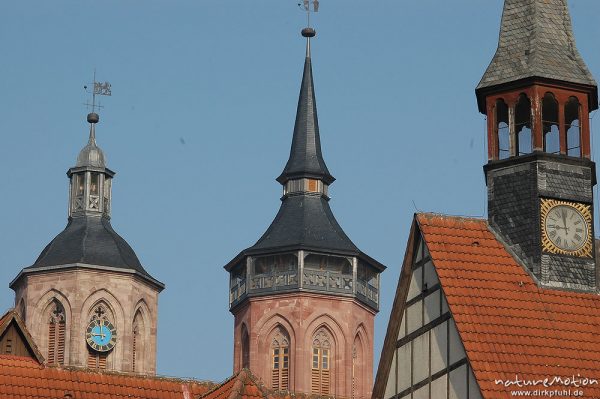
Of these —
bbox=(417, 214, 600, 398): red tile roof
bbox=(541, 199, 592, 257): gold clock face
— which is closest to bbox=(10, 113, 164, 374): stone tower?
bbox=(541, 199, 592, 257): gold clock face

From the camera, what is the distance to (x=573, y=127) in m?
47.8

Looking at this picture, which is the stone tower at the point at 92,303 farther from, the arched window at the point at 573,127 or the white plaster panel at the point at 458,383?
the white plaster panel at the point at 458,383

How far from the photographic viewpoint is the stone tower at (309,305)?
9850cm

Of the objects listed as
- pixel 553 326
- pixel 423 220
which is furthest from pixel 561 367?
pixel 423 220

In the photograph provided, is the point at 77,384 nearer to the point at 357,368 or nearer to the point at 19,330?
the point at 19,330

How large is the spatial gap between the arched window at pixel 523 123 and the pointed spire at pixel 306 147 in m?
54.5

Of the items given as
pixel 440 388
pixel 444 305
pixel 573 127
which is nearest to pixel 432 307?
pixel 444 305

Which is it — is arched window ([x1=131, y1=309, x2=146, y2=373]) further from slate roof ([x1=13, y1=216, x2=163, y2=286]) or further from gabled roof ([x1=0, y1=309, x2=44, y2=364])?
gabled roof ([x1=0, y1=309, x2=44, y2=364])

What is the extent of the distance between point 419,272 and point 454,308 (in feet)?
6.61

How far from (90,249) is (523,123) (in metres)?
51.3

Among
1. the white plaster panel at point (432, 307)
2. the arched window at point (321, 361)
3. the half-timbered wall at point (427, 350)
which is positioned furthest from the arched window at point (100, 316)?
the white plaster panel at point (432, 307)

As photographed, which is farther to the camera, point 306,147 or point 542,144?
point 306,147

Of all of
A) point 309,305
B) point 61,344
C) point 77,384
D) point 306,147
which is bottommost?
point 77,384

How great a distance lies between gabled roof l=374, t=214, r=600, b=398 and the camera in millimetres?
42844
